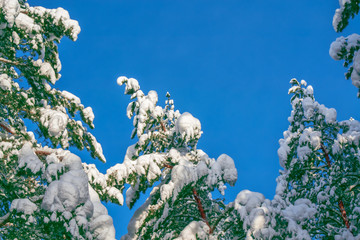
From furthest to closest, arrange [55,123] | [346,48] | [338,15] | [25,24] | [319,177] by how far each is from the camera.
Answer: [319,177] → [25,24] → [55,123] → [346,48] → [338,15]

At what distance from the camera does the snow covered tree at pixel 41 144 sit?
3824 mm

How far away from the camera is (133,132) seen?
29.6 ft

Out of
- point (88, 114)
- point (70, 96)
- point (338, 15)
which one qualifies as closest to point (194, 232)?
point (88, 114)

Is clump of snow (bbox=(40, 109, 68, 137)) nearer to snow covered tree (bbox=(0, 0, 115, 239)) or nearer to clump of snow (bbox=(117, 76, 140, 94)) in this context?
snow covered tree (bbox=(0, 0, 115, 239))

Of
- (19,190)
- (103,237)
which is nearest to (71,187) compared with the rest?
(103,237)

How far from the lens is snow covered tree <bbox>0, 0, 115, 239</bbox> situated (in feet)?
12.5

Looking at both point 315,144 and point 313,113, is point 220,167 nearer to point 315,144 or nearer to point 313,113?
point 315,144

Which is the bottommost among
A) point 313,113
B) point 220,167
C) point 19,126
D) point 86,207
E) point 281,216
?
point 86,207

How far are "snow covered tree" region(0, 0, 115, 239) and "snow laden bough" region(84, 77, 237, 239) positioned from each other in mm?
1346

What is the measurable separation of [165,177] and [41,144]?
316cm

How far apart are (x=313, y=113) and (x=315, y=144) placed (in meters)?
1.50

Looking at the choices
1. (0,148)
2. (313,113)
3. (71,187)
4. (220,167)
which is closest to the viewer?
(71,187)

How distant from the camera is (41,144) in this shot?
717 centimetres

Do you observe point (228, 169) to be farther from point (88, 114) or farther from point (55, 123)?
point (88, 114)
